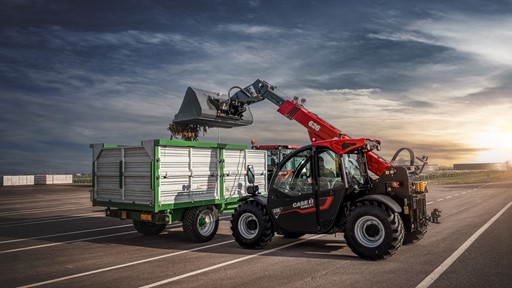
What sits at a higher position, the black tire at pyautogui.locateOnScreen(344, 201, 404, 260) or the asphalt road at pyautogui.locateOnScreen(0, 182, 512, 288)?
the black tire at pyautogui.locateOnScreen(344, 201, 404, 260)

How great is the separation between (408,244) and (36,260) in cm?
828

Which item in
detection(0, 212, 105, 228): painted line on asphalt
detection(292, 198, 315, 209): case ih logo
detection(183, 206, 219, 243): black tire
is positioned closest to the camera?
detection(292, 198, 315, 209): case ih logo

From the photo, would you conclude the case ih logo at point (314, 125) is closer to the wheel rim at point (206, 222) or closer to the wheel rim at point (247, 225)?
the wheel rim at point (247, 225)

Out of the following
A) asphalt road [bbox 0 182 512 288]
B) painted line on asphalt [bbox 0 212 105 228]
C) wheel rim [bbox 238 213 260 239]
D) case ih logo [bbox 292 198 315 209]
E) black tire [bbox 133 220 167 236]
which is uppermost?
case ih logo [bbox 292 198 315 209]

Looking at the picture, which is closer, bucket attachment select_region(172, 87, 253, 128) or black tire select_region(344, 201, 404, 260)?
black tire select_region(344, 201, 404, 260)

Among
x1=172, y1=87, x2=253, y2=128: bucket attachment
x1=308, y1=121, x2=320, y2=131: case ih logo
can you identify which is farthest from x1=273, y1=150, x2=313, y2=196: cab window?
x1=172, y1=87, x2=253, y2=128: bucket attachment

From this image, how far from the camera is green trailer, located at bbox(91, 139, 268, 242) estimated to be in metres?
10.2

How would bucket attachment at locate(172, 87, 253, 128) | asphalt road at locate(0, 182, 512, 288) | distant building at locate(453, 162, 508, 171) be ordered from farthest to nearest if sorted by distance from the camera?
distant building at locate(453, 162, 508, 171)
bucket attachment at locate(172, 87, 253, 128)
asphalt road at locate(0, 182, 512, 288)

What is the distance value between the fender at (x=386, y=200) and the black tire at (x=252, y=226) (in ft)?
7.31

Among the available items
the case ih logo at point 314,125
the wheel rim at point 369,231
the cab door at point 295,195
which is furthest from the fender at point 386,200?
the case ih logo at point 314,125

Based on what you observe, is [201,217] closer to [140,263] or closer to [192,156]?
[192,156]

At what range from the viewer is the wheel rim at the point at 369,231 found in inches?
333

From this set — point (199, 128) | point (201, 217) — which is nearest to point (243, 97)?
point (199, 128)

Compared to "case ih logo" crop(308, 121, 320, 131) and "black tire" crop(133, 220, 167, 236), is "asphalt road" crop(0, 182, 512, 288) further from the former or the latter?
"case ih logo" crop(308, 121, 320, 131)
